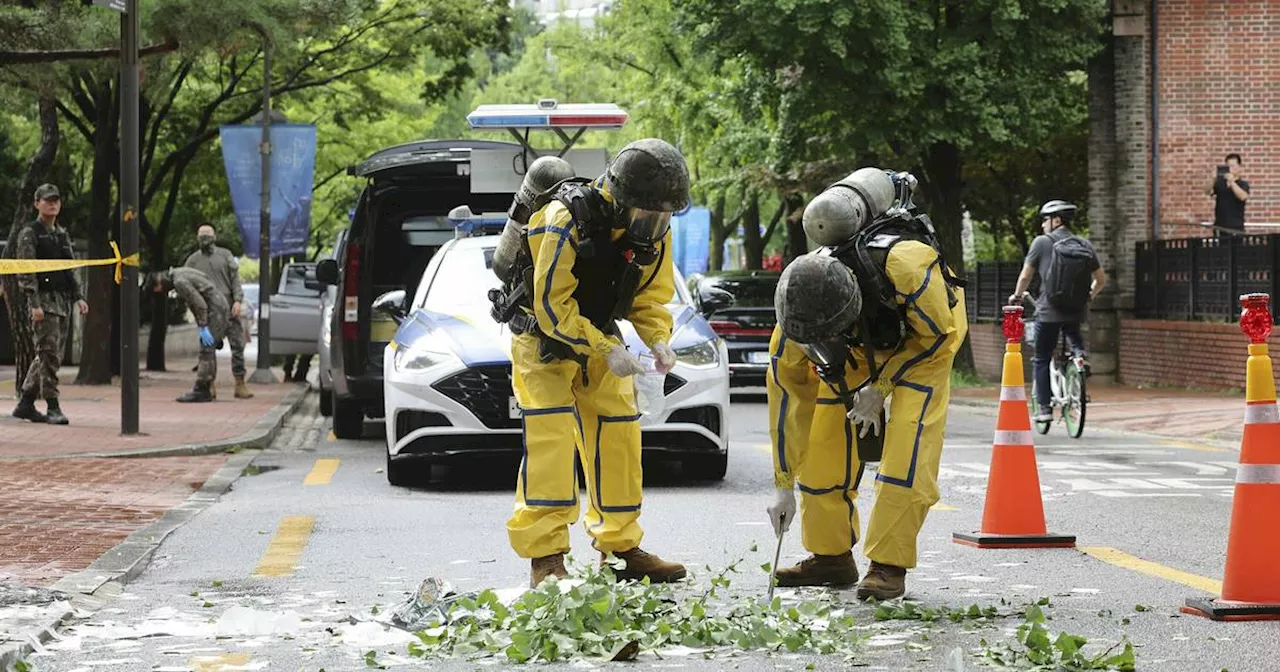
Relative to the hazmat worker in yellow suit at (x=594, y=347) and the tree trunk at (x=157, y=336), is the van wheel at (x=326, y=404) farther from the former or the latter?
the hazmat worker in yellow suit at (x=594, y=347)

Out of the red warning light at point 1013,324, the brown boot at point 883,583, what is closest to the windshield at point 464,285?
the red warning light at point 1013,324

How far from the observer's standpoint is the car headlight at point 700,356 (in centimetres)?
1135

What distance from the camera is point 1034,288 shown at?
24203 millimetres

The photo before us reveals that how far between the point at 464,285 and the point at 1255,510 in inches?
263

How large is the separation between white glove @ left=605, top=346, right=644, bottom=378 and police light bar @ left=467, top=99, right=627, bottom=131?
950 cm

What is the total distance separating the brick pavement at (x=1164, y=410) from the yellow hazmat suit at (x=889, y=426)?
9.39 m

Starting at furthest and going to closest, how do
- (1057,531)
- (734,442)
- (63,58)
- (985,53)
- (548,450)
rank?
(985,53) < (734,442) < (63,58) < (1057,531) < (548,450)

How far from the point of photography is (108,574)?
303 inches

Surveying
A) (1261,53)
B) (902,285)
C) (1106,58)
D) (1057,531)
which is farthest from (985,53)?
(902,285)

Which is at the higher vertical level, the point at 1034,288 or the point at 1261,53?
the point at 1261,53

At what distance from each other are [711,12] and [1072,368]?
10.4 meters

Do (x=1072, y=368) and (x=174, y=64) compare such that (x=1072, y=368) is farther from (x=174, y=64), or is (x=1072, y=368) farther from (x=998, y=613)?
(x=174, y=64)

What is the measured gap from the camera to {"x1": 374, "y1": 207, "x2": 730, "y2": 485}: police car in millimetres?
11070

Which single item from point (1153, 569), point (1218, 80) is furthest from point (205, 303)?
point (1153, 569)
